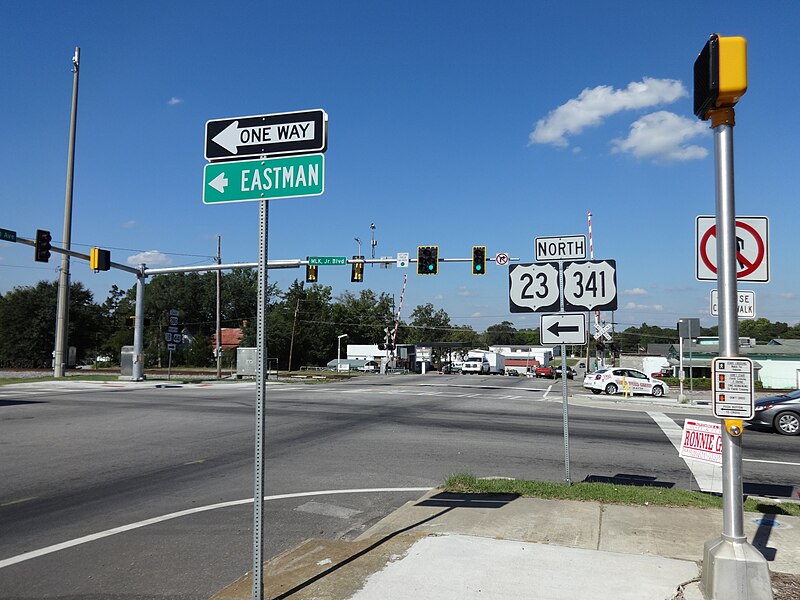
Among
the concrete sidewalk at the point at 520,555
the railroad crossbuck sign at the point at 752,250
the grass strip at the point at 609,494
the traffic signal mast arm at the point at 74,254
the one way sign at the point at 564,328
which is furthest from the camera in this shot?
the traffic signal mast arm at the point at 74,254

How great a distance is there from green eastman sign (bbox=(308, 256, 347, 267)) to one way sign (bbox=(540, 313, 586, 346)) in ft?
70.7

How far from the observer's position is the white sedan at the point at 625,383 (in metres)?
33.8

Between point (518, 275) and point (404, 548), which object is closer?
point (404, 548)

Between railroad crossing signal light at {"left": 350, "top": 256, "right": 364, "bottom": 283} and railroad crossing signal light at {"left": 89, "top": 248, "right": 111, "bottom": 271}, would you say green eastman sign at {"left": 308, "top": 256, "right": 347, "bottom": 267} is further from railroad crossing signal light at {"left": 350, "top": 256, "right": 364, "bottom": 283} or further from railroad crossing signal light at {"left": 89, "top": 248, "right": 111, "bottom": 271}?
railroad crossing signal light at {"left": 89, "top": 248, "right": 111, "bottom": 271}

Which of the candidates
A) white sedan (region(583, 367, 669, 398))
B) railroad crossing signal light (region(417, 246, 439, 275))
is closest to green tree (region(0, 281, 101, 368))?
railroad crossing signal light (region(417, 246, 439, 275))

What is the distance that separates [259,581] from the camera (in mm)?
4094

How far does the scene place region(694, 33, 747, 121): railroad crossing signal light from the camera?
430cm

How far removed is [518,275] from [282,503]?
4.19m

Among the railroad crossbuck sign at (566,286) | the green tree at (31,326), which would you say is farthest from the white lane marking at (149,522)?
the green tree at (31,326)

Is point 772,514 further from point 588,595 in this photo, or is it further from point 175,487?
point 175,487

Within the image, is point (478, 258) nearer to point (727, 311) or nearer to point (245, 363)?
point (245, 363)

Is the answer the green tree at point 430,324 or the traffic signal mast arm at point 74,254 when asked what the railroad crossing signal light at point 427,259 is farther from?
the green tree at point 430,324

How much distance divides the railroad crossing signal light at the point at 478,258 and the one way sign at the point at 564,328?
66.7ft

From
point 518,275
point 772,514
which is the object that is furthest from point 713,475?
point 518,275
